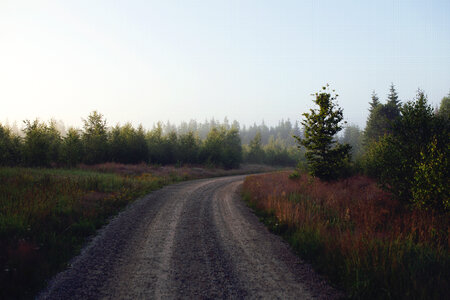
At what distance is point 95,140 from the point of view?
31859 millimetres

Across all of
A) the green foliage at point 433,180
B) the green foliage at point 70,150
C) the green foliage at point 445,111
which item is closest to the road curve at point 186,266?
the green foliage at point 433,180

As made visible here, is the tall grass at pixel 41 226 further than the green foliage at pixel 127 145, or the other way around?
the green foliage at pixel 127 145

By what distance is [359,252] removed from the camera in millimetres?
4875

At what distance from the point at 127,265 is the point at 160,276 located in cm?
103

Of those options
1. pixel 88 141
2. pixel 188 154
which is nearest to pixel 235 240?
pixel 88 141

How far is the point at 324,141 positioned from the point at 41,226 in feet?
48.6

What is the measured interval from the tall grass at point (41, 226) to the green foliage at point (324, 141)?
12231mm

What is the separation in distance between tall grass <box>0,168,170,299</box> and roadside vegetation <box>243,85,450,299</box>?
6.24 m

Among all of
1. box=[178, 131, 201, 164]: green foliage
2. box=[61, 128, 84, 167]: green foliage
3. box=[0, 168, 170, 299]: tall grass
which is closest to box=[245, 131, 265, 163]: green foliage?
box=[178, 131, 201, 164]: green foliage

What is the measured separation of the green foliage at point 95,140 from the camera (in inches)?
1227

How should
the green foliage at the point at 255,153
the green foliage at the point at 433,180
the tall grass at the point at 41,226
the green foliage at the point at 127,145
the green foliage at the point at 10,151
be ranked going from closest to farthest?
1. the tall grass at the point at 41,226
2. the green foliage at the point at 433,180
3. the green foliage at the point at 10,151
4. the green foliage at the point at 127,145
5. the green foliage at the point at 255,153

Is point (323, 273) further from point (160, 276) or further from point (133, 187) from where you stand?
point (133, 187)

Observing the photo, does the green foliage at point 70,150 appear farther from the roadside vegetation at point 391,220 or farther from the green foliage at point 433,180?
the green foliage at point 433,180

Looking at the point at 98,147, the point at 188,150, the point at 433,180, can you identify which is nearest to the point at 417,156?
the point at 433,180
